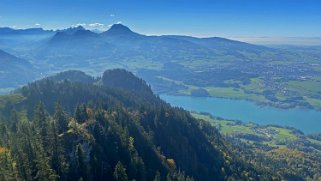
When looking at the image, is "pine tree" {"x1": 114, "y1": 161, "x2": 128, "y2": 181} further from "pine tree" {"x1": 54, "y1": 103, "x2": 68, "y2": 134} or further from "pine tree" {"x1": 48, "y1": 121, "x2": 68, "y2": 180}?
"pine tree" {"x1": 54, "y1": 103, "x2": 68, "y2": 134}

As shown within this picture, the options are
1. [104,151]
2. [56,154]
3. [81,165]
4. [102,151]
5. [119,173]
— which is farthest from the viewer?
[104,151]

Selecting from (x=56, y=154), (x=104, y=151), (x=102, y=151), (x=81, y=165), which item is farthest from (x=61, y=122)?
(x=81, y=165)

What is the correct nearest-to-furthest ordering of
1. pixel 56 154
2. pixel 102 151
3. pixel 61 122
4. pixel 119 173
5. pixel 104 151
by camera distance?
A: pixel 56 154 < pixel 119 173 < pixel 102 151 < pixel 104 151 < pixel 61 122

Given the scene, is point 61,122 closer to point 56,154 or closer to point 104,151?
point 104,151

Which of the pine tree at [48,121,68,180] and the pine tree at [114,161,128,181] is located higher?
the pine tree at [48,121,68,180]

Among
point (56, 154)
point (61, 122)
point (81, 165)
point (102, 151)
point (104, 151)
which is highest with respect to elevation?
point (61, 122)

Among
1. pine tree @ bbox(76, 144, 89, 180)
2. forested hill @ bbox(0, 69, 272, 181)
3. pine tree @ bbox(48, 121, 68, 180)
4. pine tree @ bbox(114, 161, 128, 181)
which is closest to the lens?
pine tree @ bbox(48, 121, 68, 180)

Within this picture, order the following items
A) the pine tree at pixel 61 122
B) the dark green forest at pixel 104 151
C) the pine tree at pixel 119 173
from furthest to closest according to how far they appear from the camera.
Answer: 1. the pine tree at pixel 61 122
2. the pine tree at pixel 119 173
3. the dark green forest at pixel 104 151

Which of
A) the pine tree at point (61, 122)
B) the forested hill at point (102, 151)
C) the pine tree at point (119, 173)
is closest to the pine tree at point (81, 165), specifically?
the forested hill at point (102, 151)

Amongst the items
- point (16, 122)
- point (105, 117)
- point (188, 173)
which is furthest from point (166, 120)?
point (16, 122)

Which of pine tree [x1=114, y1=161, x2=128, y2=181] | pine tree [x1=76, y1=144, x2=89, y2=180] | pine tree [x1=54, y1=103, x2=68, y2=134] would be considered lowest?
pine tree [x1=114, y1=161, x2=128, y2=181]

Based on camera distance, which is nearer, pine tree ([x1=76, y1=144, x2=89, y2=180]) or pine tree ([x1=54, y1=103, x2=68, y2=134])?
pine tree ([x1=76, y1=144, x2=89, y2=180])

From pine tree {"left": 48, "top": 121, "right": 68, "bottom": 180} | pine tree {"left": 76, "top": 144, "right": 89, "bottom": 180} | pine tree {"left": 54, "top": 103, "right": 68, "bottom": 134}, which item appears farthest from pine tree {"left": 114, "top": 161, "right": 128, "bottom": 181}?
pine tree {"left": 54, "top": 103, "right": 68, "bottom": 134}

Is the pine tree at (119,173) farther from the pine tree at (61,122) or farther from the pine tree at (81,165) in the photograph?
the pine tree at (61,122)
